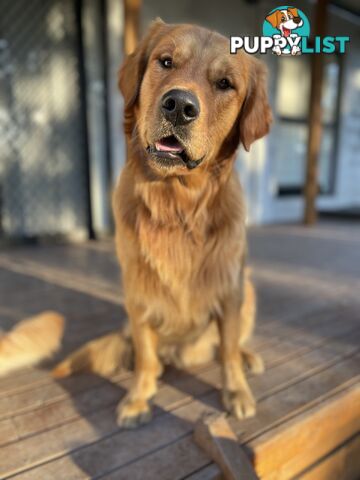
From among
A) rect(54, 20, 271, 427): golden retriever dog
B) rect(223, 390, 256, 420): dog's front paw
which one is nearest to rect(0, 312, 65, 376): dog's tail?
rect(54, 20, 271, 427): golden retriever dog

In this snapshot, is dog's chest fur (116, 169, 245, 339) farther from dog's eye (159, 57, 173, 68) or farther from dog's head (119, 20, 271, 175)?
dog's eye (159, 57, 173, 68)

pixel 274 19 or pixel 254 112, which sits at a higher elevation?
pixel 274 19

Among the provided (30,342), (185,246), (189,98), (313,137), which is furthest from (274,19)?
(313,137)

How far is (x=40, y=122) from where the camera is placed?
4227 mm

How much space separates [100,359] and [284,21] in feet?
5.61

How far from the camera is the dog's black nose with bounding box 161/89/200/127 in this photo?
3.74 feet

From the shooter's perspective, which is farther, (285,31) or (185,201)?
(285,31)

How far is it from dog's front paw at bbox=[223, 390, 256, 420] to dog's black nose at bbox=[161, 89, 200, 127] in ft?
3.42

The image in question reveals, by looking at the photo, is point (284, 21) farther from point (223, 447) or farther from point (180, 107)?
point (223, 447)

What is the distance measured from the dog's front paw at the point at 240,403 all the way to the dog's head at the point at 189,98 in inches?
34.9

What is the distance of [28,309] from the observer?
244 cm

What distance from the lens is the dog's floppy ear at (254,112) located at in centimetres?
139

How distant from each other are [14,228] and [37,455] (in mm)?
3393

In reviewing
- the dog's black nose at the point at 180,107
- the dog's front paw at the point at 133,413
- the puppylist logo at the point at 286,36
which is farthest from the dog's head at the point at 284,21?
the dog's front paw at the point at 133,413
